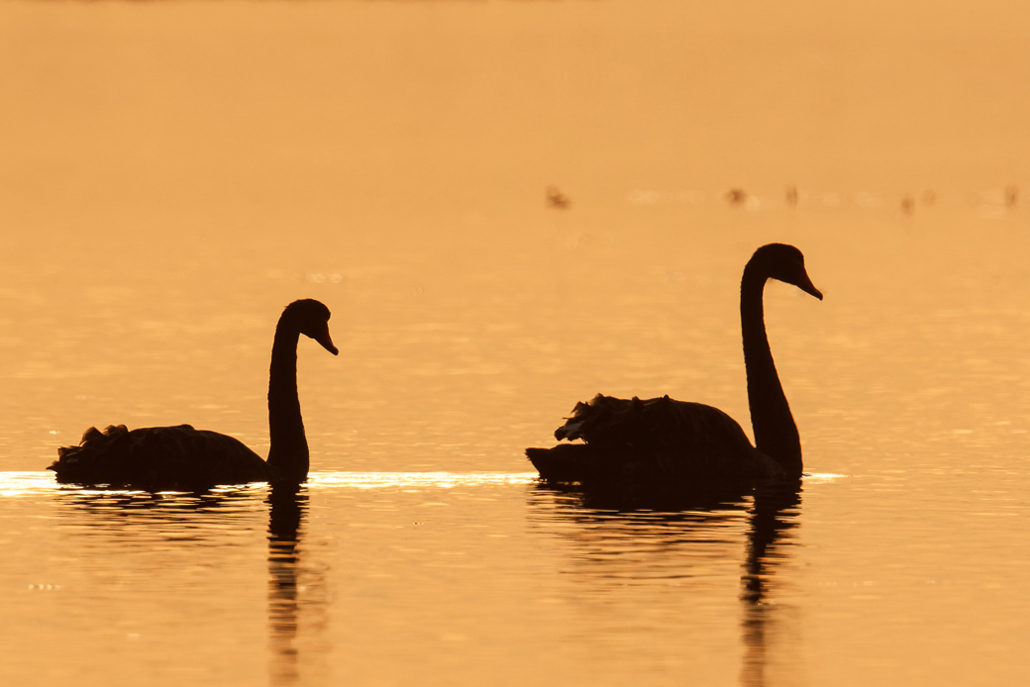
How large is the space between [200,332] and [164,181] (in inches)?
3342

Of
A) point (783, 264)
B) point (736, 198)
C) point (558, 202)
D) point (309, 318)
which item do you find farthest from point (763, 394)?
point (736, 198)

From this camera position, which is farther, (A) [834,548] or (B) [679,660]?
(A) [834,548]

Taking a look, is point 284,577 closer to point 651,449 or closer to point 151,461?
point 151,461

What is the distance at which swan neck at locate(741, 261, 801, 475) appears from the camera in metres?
19.5

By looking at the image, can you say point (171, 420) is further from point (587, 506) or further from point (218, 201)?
point (218, 201)

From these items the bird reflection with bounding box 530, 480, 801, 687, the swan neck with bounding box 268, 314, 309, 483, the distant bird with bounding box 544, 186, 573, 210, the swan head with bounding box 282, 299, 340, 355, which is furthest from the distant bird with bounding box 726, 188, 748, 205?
the bird reflection with bounding box 530, 480, 801, 687

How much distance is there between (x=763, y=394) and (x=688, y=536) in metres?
4.18

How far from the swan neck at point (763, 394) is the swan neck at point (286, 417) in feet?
11.0

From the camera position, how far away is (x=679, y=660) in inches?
471

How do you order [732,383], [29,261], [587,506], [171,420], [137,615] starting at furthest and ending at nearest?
[29,261]
[732,383]
[171,420]
[587,506]
[137,615]

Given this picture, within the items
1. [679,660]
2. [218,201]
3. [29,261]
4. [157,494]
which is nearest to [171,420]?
[157,494]

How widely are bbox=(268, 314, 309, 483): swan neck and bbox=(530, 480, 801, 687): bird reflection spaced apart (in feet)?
6.03

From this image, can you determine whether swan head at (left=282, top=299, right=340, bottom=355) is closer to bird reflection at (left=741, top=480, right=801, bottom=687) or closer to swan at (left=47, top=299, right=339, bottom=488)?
swan at (left=47, top=299, right=339, bottom=488)

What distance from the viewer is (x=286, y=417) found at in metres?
19.1
